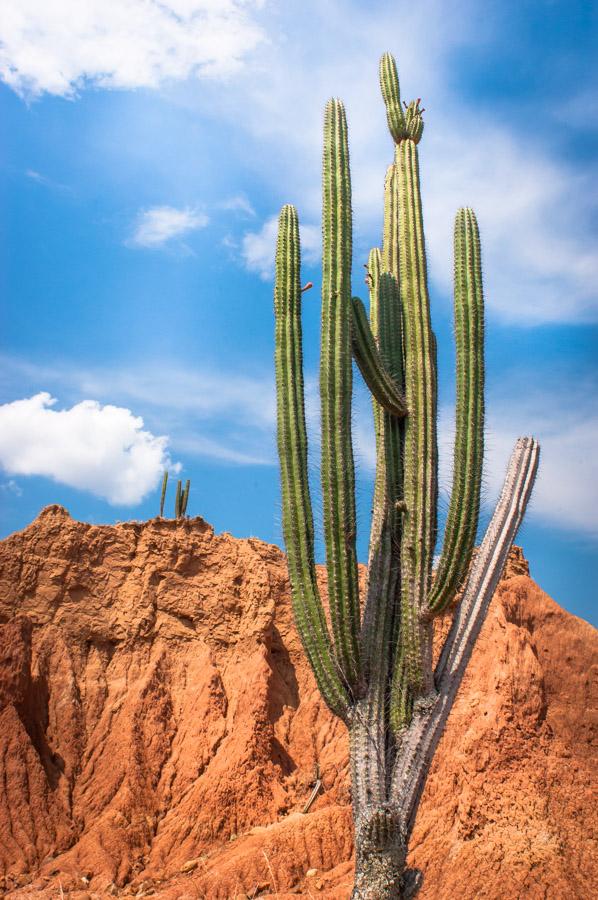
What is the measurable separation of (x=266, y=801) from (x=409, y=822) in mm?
11336

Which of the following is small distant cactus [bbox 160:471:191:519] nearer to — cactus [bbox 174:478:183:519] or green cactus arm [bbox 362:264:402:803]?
cactus [bbox 174:478:183:519]

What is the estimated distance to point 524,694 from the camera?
16734 mm

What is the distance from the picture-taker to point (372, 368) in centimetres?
972

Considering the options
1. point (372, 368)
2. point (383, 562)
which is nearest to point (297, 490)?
point (383, 562)

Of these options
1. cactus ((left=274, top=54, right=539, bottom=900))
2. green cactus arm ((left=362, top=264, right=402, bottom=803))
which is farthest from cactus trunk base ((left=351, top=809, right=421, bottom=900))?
green cactus arm ((left=362, top=264, right=402, bottom=803))

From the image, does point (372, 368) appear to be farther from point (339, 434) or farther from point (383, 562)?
point (383, 562)

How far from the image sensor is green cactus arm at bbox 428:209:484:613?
29.6ft

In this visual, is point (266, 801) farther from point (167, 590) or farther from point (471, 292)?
point (471, 292)

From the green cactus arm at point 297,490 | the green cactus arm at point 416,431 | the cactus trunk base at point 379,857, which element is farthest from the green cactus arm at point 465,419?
the cactus trunk base at point 379,857

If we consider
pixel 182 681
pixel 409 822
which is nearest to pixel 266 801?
pixel 182 681

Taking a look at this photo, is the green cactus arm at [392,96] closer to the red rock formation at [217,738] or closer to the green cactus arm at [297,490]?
the green cactus arm at [297,490]

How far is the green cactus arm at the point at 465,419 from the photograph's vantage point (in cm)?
901

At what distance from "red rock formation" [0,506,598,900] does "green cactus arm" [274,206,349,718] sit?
663 cm

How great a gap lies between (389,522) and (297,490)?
1151 millimetres
